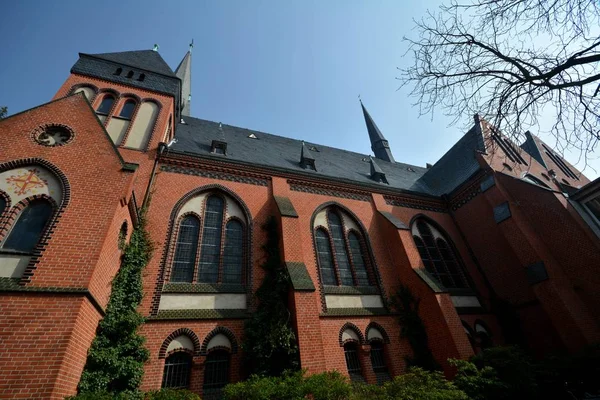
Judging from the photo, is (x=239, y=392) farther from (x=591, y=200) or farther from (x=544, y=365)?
(x=591, y=200)

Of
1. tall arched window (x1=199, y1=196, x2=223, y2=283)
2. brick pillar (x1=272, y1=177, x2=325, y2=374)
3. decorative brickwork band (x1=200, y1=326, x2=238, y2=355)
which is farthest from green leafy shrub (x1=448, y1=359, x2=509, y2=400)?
tall arched window (x1=199, y1=196, x2=223, y2=283)

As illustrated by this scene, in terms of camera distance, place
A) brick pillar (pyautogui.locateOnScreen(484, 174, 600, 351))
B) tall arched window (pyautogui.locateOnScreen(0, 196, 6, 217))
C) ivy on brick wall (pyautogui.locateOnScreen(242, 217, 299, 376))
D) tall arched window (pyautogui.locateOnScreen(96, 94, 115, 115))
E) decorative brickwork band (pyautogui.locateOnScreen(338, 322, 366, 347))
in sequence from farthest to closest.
Answer: tall arched window (pyautogui.locateOnScreen(96, 94, 115, 115))
brick pillar (pyautogui.locateOnScreen(484, 174, 600, 351))
decorative brickwork band (pyautogui.locateOnScreen(338, 322, 366, 347))
ivy on brick wall (pyautogui.locateOnScreen(242, 217, 299, 376))
tall arched window (pyautogui.locateOnScreen(0, 196, 6, 217))

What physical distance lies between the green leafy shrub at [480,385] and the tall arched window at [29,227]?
9701 millimetres

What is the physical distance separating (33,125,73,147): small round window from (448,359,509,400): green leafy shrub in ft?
36.1

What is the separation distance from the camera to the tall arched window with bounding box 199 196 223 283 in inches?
341

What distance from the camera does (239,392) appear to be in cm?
519

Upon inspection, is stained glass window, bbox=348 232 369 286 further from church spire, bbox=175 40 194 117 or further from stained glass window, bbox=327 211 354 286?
church spire, bbox=175 40 194 117

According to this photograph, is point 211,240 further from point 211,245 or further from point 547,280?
point 547,280

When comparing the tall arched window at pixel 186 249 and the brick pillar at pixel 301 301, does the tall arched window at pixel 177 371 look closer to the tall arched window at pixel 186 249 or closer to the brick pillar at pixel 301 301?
the tall arched window at pixel 186 249

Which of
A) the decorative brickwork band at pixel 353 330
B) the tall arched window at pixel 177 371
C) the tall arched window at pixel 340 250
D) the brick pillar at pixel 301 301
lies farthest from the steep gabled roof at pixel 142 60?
the decorative brickwork band at pixel 353 330

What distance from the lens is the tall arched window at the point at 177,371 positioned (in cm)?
673

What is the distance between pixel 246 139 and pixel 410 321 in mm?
11779

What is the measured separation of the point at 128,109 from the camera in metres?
11.3

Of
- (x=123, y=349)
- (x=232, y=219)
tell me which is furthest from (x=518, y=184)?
(x=123, y=349)
